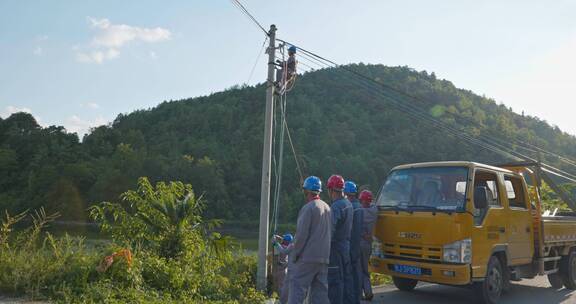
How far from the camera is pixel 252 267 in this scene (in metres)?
9.20

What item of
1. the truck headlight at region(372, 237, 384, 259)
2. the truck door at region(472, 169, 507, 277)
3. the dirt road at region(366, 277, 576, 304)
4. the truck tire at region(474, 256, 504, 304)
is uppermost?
the truck door at region(472, 169, 507, 277)

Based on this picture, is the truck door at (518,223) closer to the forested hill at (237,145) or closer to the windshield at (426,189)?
the windshield at (426,189)

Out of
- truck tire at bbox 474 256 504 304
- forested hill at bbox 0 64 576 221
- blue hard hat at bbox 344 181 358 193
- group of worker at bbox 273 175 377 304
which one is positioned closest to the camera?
group of worker at bbox 273 175 377 304

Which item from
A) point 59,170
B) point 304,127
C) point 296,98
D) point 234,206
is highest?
point 296,98

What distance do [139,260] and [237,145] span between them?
218 ft

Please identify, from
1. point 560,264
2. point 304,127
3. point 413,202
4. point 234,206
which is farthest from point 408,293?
point 304,127

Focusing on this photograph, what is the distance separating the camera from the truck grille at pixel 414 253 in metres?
7.40

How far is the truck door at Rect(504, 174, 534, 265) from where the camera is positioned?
849cm

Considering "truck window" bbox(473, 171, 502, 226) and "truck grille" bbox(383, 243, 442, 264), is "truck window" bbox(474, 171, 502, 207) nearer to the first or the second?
"truck window" bbox(473, 171, 502, 226)

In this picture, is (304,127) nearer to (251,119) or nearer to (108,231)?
(251,119)

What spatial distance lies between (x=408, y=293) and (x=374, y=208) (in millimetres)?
2313

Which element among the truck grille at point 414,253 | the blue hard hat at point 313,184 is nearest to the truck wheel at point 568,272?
the truck grille at point 414,253

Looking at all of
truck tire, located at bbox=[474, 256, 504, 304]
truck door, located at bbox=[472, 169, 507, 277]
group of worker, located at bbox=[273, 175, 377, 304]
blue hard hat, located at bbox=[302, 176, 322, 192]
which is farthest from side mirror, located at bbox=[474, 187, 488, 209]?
blue hard hat, located at bbox=[302, 176, 322, 192]

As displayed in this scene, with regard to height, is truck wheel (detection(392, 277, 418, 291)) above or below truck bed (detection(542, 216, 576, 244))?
below
